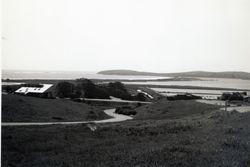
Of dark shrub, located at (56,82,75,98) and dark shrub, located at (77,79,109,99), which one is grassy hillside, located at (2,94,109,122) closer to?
dark shrub, located at (56,82,75,98)

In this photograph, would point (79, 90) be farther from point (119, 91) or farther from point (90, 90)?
point (119, 91)

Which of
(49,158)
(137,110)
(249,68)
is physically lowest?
(49,158)

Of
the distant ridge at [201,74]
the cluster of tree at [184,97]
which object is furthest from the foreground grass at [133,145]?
the distant ridge at [201,74]

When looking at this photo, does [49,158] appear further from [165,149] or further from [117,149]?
[165,149]

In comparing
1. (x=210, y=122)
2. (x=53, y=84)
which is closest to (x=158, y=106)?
(x=210, y=122)

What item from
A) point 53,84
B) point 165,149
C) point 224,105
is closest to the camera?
point 165,149

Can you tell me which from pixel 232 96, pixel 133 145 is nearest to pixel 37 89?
pixel 133 145

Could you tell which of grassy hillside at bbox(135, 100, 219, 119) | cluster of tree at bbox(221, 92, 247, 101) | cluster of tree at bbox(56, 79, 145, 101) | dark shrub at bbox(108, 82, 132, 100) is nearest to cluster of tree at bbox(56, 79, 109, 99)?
cluster of tree at bbox(56, 79, 145, 101)
